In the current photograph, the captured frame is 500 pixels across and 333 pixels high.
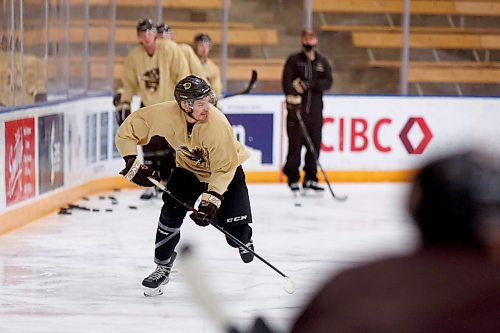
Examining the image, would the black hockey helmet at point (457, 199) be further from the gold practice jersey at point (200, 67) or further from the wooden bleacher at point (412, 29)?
the wooden bleacher at point (412, 29)

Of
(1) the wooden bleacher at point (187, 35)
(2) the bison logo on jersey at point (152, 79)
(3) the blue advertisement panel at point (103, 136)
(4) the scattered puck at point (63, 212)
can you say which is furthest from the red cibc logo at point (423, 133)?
(4) the scattered puck at point (63, 212)

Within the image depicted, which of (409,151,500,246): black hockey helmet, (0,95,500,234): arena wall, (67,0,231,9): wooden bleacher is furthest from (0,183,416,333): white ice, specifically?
(67,0,231,9): wooden bleacher

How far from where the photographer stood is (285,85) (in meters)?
9.48

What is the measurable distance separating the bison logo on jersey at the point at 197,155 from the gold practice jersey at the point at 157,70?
3257mm

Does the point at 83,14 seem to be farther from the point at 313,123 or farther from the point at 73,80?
the point at 313,123

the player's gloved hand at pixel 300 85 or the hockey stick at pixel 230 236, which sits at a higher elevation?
the player's gloved hand at pixel 300 85

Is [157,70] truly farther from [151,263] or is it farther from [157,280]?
[157,280]

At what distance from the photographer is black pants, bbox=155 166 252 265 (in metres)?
5.24

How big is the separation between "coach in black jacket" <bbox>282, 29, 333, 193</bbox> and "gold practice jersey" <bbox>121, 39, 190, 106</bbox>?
1.25 metres

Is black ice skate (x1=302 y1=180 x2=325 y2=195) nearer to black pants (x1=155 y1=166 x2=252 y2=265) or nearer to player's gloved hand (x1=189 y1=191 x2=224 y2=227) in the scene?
black pants (x1=155 y1=166 x2=252 y2=265)

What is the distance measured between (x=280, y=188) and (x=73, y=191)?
6.63 feet

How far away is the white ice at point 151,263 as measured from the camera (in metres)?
4.91

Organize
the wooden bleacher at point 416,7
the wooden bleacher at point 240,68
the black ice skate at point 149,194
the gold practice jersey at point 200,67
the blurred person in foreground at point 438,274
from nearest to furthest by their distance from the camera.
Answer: the blurred person in foreground at point 438,274
the gold practice jersey at point 200,67
the black ice skate at point 149,194
the wooden bleacher at point 240,68
the wooden bleacher at point 416,7

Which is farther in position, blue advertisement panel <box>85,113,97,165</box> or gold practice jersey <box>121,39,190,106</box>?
blue advertisement panel <box>85,113,97,165</box>
